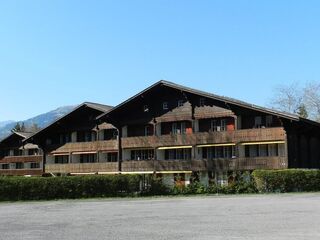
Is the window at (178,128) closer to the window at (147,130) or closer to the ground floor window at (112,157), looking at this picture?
the window at (147,130)

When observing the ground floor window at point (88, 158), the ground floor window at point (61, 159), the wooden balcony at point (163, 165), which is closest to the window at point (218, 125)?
the wooden balcony at point (163, 165)

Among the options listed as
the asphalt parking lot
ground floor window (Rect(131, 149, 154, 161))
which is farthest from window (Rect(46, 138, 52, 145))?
the asphalt parking lot

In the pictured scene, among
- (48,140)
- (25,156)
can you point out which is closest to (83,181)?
(48,140)

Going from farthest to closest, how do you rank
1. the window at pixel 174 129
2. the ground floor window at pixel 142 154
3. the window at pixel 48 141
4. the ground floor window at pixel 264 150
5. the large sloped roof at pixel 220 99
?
the window at pixel 48 141
the ground floor window at pixel 142 154
the window at pixel 174 129
the ground floor window at pixel 264 150
the large sloped roof at pixel 220 99

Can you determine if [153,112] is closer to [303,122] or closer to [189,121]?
[189,121]

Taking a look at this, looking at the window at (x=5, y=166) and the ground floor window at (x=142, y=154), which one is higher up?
the ground floor window at (x=142, y=154)

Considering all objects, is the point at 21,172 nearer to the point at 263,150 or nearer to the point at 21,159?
the point at 21,159

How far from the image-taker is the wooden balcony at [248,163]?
49.0 m

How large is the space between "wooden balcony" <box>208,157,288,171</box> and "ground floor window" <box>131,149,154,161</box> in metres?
8.32

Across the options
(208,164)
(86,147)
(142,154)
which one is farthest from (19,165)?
(208,164)

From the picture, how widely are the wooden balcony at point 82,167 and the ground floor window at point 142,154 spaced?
2318 millimetres

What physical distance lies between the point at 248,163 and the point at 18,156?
150 feet

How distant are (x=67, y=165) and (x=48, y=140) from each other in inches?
255

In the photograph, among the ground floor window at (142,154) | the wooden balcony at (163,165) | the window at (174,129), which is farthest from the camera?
the ground floor window at (142,154)
